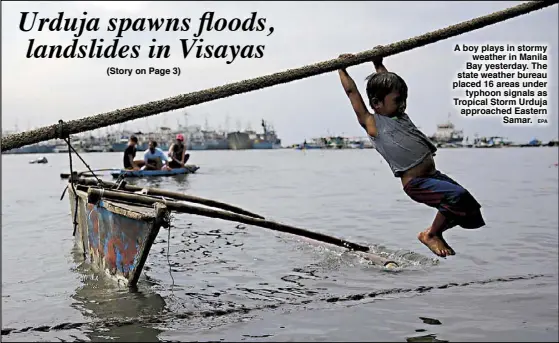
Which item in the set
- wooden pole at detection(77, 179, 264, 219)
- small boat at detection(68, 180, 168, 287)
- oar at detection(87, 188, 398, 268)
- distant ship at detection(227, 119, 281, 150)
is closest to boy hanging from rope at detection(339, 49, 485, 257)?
small boat at detection(68, 180, 168, 287)

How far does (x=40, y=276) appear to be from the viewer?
9477mm

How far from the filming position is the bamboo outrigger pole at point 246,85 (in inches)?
168

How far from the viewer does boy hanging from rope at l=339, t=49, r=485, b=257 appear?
153 inches

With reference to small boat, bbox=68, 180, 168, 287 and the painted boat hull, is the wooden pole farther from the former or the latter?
the painted boat hull

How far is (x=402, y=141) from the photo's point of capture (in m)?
3.98

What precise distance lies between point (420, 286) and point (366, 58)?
5010 millimetres

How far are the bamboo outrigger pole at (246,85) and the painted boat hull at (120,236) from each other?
8.30 ft

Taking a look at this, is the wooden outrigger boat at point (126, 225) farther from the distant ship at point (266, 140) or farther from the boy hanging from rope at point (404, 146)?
the distant ship at point (266, 140)

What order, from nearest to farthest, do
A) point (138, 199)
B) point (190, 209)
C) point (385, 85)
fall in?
point (385, 85) → point (190, 209) → point (138, 199)

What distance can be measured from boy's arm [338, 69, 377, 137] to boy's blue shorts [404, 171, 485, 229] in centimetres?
44

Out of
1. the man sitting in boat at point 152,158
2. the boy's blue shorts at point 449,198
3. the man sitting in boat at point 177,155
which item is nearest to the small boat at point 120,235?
the boy's blue shorts at point 449,198

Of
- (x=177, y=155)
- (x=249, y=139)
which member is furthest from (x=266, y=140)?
(x=177, y=155)

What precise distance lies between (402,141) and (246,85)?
1292mm

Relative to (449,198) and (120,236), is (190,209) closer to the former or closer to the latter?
(120,236)
